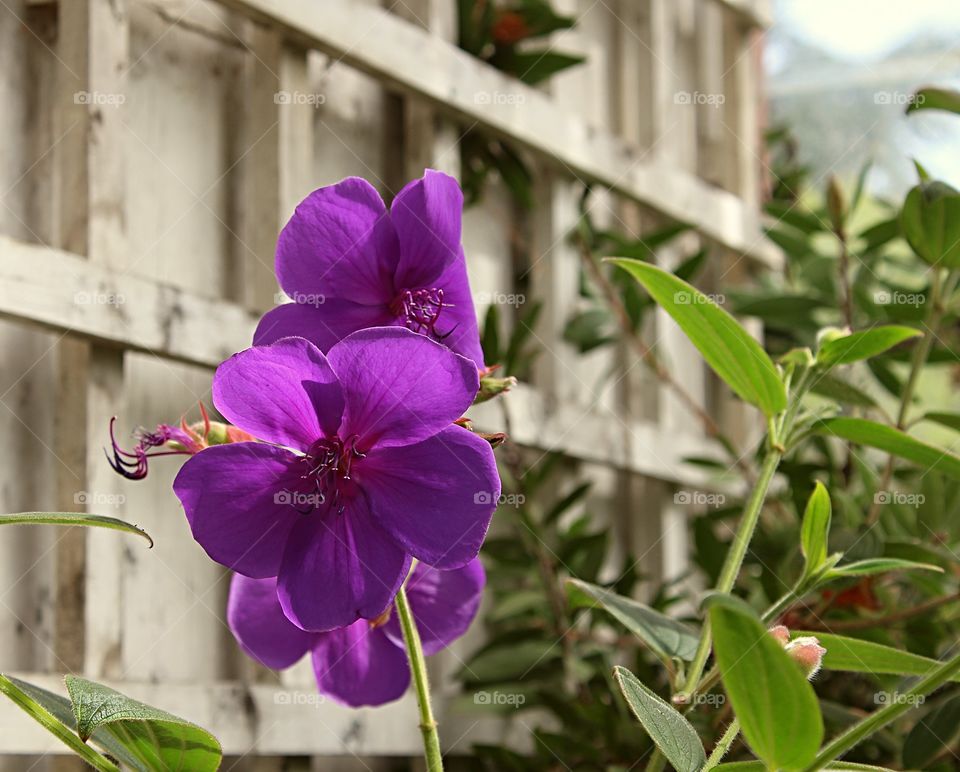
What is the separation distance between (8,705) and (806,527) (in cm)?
63

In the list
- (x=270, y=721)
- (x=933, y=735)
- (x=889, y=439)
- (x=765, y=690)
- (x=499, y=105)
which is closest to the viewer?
(x=765, y=690)

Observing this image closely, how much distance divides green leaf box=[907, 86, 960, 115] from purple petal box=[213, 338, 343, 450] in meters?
0.67

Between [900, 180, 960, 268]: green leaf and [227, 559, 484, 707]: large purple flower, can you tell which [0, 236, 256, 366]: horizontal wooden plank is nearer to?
[227, 559, 484, 707]: large purple flower

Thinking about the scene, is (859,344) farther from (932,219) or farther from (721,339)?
(932,219)

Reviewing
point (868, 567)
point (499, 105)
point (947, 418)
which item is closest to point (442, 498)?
point (868, 567)

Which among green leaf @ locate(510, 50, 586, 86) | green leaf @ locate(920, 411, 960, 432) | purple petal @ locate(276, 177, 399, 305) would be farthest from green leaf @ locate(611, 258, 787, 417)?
green leaf @ locate(510, 50, 586, 86)

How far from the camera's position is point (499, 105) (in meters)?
1.58

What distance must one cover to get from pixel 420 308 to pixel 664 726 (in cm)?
28

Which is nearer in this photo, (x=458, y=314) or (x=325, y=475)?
(x=325, y=475)

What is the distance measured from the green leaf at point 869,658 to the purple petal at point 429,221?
31 cm

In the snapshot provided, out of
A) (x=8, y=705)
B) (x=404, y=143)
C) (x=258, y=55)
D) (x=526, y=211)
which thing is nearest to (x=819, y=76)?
(x=526, y=211)

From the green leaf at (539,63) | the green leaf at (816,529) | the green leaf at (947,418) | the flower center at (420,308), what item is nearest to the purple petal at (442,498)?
the flower center at (420,308)

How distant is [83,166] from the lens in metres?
1.07

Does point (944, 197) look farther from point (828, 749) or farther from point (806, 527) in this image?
point (828, 749)
